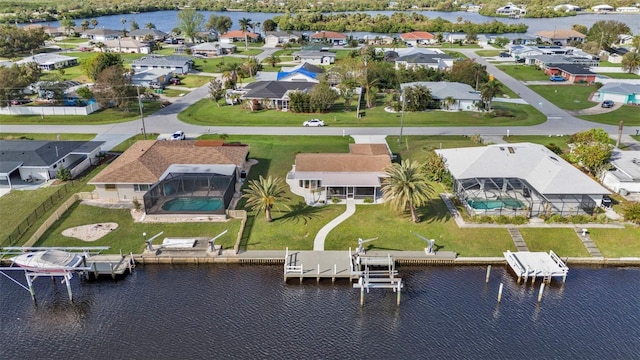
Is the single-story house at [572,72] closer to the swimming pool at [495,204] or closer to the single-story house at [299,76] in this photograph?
the single-story house at [299,76]

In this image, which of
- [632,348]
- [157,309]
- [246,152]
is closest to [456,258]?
[632,348]

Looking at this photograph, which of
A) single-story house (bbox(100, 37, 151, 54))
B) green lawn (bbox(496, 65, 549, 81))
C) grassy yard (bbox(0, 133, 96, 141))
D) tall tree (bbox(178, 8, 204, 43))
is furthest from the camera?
tall tree (bbox(178, 8, 204, 43))

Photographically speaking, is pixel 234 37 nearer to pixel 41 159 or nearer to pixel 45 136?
pixel 45 136

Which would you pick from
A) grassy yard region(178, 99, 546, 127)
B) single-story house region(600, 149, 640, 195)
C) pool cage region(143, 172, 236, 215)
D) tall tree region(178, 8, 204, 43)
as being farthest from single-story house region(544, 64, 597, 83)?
tall tree region(178, 8, 204, 43)

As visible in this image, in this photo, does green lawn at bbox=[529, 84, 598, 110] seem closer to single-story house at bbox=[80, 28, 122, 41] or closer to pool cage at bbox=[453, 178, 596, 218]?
pool cage at bbox=[453, 178, 596, 218]

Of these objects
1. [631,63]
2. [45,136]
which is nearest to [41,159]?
[45,136]

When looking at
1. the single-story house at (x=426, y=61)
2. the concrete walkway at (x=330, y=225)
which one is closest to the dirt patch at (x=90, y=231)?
the concrete walkway at (x=330, y=225)
